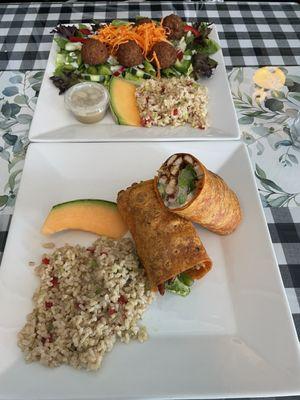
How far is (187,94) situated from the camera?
222 centimetres

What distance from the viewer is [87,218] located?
6.01 ft

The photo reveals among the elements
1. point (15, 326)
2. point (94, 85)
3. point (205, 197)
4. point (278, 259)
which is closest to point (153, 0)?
point (94, 85)

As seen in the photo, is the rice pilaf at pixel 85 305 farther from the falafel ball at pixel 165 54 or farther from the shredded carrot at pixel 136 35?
the shredded carrot at pixel 136 35

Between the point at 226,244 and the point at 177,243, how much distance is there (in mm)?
283

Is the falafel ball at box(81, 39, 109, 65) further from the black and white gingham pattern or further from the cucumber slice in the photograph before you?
the black and white gingham pattern

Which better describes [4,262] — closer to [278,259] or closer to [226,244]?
[226,244]

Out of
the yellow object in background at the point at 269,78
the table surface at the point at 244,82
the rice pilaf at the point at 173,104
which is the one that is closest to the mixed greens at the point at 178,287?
the table surface at the point at 244,82

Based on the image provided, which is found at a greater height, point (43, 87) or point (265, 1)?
point (265, 1)

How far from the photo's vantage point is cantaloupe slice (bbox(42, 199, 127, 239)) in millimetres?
1790

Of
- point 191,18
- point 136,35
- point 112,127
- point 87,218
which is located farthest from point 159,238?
point 191,18

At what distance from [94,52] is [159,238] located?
4.51 ft

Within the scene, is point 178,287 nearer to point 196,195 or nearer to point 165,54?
point 196,195

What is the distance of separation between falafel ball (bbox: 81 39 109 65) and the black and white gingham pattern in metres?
0.37

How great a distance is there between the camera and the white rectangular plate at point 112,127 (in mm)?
2059
